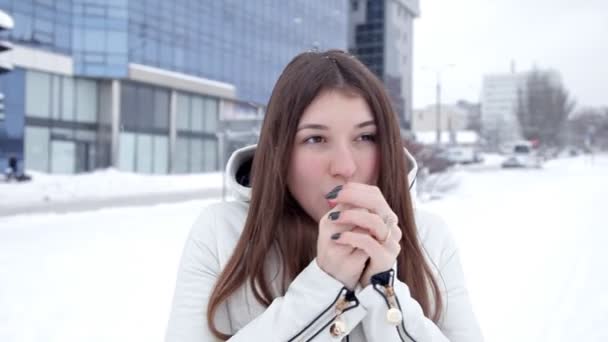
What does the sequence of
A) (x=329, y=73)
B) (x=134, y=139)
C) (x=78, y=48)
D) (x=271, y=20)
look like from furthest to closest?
(x=271, y=20), (x=134, y=139), (x=78, y=48), (x=329, y=73)

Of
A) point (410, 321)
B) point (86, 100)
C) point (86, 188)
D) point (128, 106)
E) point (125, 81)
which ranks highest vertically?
point (125, 81)

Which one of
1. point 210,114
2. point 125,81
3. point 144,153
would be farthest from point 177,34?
point 144,153

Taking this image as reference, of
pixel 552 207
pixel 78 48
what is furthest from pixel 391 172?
pixel 78 48

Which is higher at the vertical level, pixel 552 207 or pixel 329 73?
pixel 329 73

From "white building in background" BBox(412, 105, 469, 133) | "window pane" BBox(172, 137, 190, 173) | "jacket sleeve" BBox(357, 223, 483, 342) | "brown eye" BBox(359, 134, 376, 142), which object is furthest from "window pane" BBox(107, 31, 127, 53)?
"white building in background" BBox(412, 105, 469, 133)

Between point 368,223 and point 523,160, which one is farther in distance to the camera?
point 523,160

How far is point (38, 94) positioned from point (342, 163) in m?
32.0

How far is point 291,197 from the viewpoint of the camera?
4.74ft

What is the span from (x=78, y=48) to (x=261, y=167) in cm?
3367

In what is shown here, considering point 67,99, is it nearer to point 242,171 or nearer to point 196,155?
point 196,155

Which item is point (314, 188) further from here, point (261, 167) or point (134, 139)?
point (134, 139)

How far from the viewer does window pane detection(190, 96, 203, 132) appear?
124ft

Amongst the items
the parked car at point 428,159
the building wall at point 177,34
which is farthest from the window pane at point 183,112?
the parked car at point 428,159

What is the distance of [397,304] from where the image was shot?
46.9 inches
